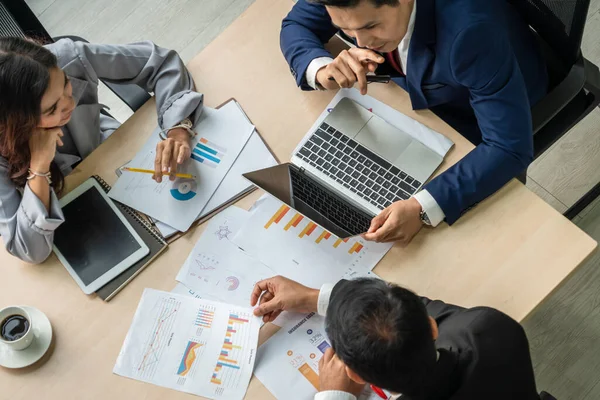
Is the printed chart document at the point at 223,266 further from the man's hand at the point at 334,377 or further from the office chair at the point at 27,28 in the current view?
the office chair at the point at 27,28

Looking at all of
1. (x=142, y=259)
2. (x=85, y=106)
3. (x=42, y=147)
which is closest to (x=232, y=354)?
(x=142, y=259)

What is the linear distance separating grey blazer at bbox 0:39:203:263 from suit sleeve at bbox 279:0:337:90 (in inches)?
9.6

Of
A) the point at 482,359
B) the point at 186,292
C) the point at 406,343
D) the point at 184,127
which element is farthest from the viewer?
the point at 184,127

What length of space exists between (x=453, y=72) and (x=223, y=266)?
0.63m

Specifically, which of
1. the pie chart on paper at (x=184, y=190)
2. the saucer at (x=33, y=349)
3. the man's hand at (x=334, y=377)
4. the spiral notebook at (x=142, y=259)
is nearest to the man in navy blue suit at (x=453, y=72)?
the man's hand at (x=334, y=377)

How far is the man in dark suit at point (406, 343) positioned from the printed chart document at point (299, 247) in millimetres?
50

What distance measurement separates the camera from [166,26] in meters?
2.55

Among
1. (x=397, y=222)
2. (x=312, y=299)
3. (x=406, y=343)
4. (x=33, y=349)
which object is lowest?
(x=33, y=349)

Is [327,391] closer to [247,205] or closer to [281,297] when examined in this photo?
[281,297]

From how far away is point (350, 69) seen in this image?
1.36 metres

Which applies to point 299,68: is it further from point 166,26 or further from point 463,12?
point 166,26

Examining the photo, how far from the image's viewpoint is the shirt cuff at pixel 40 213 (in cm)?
134

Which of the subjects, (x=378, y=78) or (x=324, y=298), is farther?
(x=378, y=78)

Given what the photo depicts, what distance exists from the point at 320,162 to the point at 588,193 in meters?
0.98
